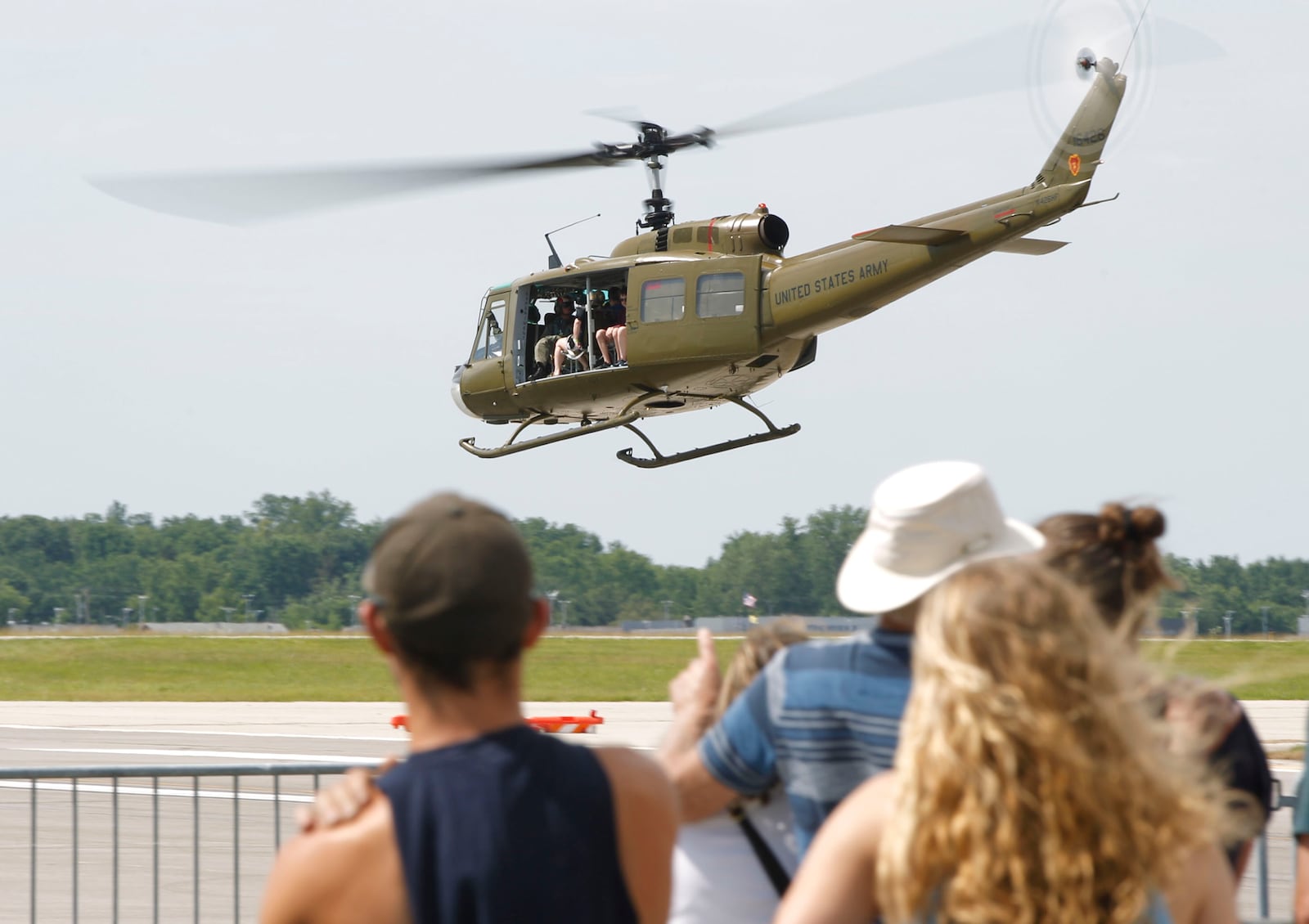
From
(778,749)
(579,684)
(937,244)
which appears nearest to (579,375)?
(937,244)

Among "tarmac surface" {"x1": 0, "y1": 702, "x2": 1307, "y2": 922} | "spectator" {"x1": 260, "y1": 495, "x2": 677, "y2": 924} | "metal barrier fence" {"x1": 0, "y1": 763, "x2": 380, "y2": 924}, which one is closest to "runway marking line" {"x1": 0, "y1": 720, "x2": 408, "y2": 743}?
"tarmac surface" {"x1": 0, "y1": 702, "x2": 1307, "y2": 922}

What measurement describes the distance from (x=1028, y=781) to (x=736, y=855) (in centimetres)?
145

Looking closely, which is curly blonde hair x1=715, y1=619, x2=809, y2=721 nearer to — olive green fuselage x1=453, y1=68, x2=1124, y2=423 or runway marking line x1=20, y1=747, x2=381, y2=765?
runway marking line x1=20, y1=747, x2=381, y2=765

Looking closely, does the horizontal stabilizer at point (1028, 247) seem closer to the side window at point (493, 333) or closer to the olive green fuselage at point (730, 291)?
the olive green fuselage at point (730, 291)

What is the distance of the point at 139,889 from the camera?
9.60m

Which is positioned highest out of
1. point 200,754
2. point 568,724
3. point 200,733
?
point 568,724

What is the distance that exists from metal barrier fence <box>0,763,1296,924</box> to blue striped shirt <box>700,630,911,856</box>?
150 inches

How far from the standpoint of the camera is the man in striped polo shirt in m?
3.12

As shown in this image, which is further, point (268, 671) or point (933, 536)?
point (268, 671)

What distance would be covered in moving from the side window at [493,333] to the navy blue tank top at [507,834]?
20519 mm

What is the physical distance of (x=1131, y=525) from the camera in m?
3.40

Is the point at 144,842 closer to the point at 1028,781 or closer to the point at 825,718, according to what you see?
the point at 825,718

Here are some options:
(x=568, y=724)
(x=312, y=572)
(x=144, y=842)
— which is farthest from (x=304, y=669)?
(x=312, y=572)

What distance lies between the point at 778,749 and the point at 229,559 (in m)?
150
